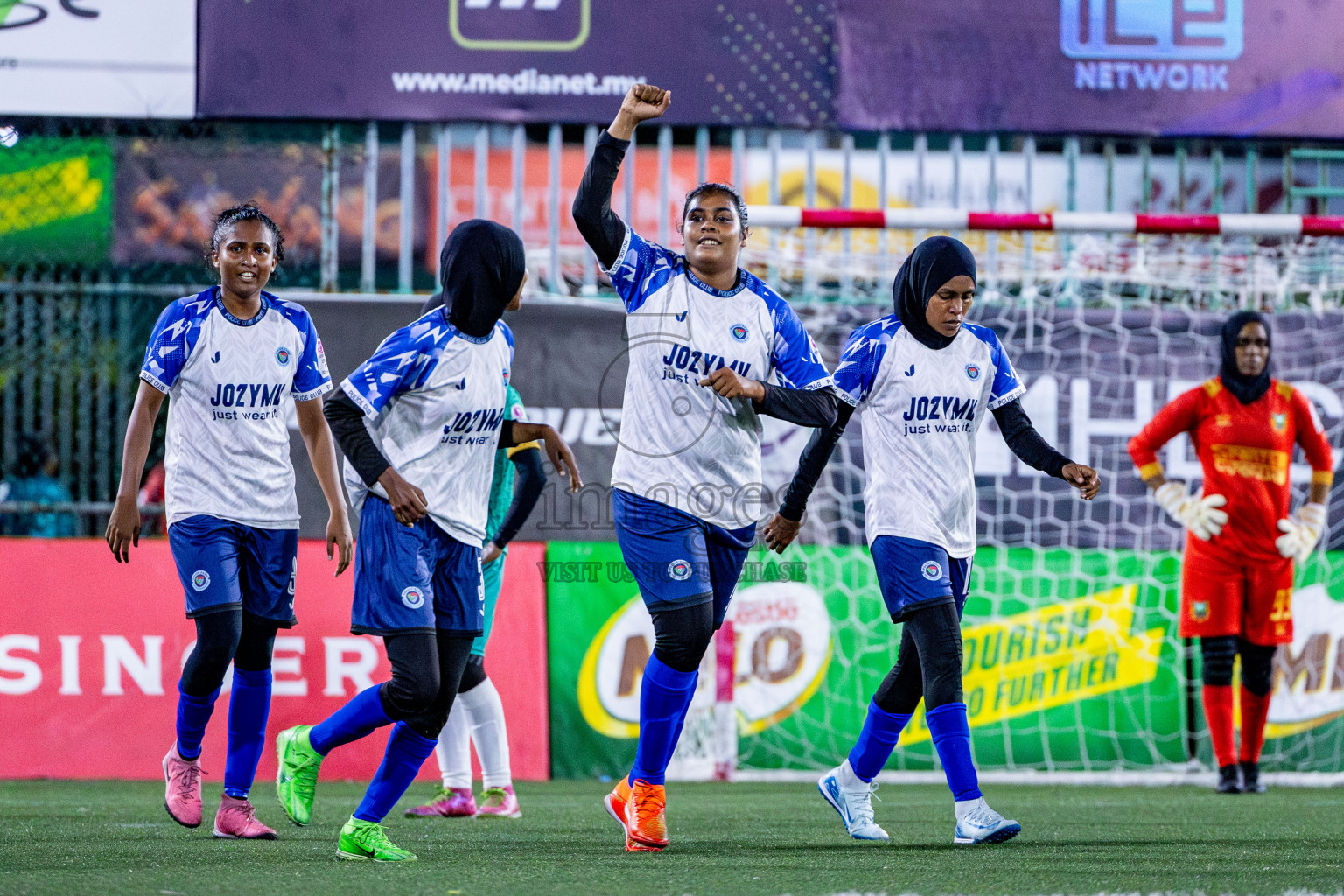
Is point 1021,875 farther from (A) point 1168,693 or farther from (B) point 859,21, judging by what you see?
(B) point 859,21

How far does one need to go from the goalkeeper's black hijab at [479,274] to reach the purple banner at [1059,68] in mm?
5608

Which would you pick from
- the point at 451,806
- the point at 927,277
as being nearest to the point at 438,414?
the point at 927,277

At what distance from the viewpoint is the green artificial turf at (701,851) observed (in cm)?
388

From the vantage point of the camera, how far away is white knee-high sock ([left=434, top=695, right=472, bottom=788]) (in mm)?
6156

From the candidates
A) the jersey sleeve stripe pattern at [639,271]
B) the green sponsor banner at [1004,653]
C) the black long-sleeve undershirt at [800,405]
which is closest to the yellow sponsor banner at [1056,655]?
the green sponsor banner at [1004,653]

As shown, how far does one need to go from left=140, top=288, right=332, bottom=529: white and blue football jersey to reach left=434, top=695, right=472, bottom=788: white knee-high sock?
1.36m

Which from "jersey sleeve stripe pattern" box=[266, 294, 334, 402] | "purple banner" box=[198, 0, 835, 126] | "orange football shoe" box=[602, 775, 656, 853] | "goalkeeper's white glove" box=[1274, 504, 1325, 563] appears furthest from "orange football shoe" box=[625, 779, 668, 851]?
"purple banner" box=[198, 0, 835, 126]

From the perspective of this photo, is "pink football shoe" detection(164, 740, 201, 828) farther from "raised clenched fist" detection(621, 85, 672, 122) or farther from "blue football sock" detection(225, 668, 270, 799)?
"raised clenched fist" detection(621, 85, 672, 122)

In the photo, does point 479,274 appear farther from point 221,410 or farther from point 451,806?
point 451,806

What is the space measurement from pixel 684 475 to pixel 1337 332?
5.97 meters

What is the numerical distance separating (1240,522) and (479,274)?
15.5 feet

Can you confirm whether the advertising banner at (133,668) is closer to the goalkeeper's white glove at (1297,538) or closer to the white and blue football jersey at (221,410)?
the white and blue football jersey at (221,410)

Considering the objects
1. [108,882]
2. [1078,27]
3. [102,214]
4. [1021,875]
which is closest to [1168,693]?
[1078,27]

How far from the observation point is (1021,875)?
13.5ft
